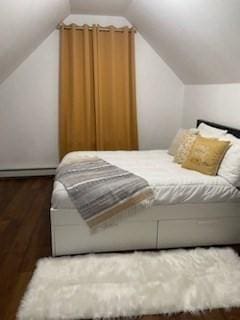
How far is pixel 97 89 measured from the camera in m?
4.10

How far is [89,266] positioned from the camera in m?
2.13

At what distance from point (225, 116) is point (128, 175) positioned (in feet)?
4.90

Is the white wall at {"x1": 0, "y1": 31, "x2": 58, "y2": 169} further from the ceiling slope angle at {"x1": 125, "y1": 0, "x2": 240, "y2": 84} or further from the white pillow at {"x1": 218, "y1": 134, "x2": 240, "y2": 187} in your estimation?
the white pillow at {"x1": 218, "y1": 134, "x2": 240, "y2": 187}

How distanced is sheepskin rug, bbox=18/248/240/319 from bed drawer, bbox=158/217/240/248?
0.13 metres

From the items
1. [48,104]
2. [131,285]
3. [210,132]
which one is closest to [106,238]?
[131,285]

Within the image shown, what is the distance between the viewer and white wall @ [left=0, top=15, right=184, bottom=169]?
4.07 meters

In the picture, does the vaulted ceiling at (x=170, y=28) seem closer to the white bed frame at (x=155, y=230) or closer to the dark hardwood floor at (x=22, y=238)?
the white bed frame at (x=155, y=230)

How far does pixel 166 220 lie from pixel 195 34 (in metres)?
1.84

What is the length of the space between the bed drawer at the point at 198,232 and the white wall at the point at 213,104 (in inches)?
43.4

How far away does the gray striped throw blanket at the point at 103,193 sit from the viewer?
223 cm

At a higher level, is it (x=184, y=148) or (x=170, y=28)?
(x=170, y=28)

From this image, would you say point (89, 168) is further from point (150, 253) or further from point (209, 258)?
point (209, 258)

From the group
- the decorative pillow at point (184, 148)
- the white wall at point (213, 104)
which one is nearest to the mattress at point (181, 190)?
the decorative pillow at point (184, 148)

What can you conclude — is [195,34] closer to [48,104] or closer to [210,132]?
[210,132]
